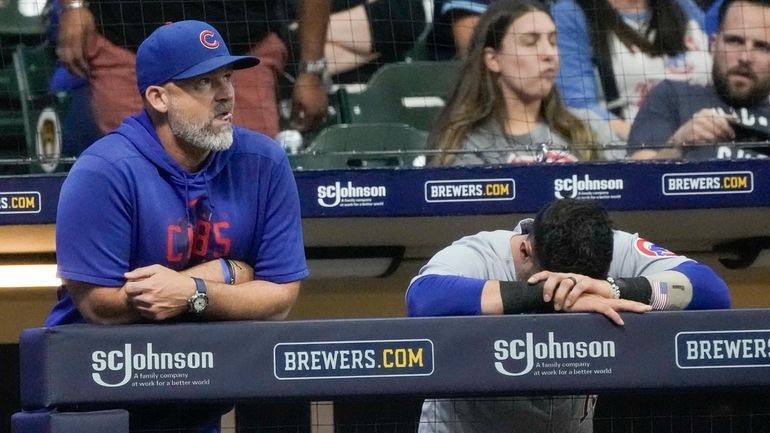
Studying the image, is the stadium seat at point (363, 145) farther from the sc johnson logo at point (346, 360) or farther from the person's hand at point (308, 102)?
the sc johnson logo at point (346, 360)

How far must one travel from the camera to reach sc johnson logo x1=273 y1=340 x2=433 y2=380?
8.19 feet

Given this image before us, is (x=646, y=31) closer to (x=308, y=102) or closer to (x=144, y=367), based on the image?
(x=308, y=102)

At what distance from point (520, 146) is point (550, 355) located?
3.43m

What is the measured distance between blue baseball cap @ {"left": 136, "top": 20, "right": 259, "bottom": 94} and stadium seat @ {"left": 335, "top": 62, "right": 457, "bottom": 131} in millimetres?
3253

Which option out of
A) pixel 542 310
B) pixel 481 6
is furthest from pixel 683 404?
pixel 481 6

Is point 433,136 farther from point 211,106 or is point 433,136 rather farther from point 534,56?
point 211,106

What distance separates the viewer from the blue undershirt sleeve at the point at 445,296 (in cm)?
282

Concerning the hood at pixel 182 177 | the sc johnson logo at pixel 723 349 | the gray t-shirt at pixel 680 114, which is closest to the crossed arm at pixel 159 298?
the hood at pixel 182 177

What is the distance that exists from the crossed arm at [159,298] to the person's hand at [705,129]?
3603 millimetres

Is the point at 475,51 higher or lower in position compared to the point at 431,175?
higher

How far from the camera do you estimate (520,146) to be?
591 cm

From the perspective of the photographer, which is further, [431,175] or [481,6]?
[481,6]

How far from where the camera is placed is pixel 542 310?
2779 millimetres

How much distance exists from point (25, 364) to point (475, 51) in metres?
3.86
